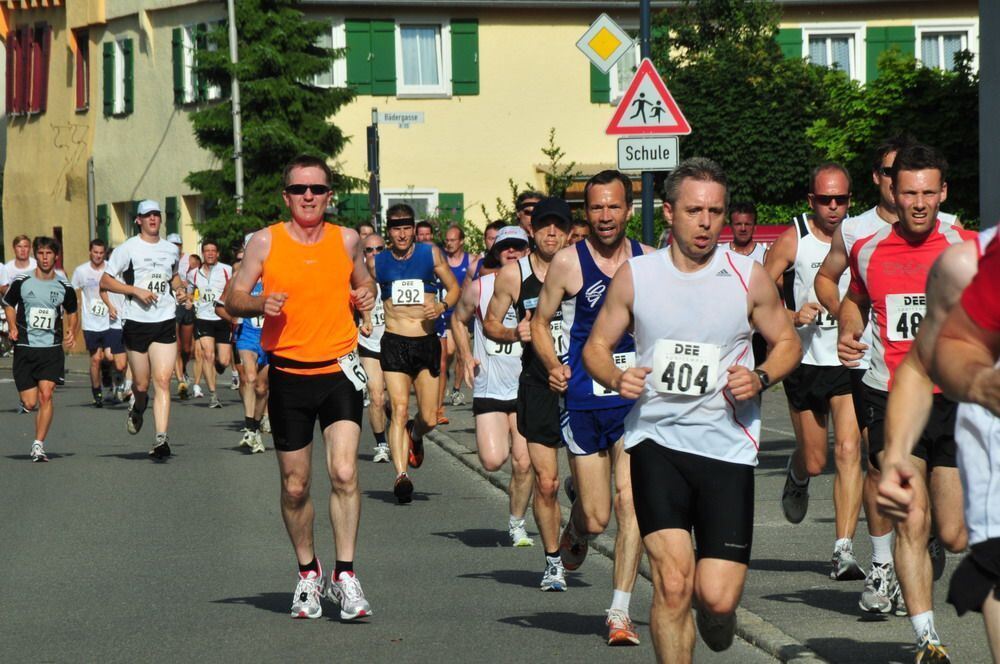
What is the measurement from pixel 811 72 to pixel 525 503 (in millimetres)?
28774

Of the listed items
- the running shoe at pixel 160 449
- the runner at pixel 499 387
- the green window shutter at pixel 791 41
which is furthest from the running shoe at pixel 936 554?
the green window shutter at pixel 791 41

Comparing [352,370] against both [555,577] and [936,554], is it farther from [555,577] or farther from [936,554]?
[936,554]

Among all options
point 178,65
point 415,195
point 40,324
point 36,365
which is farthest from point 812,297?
point 178,65

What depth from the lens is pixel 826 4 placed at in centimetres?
4400

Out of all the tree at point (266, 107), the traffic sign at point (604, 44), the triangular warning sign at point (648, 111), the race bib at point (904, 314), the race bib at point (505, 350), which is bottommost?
the race bib at point (505, 350)

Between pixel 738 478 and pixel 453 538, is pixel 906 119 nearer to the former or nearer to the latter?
pixel 453 538

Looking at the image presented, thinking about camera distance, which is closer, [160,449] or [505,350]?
[505,350]

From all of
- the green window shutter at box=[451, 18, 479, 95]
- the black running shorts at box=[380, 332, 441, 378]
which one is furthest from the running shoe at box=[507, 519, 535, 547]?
the green window shutter at box=[451, 18, 479, 95]

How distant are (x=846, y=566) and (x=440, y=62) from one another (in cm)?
3448

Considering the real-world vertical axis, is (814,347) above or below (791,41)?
below

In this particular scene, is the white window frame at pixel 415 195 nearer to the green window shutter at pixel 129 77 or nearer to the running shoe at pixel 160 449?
the green window shutter at pixel 129 77

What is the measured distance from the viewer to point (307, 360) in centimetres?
926

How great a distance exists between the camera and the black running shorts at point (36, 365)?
18625mm

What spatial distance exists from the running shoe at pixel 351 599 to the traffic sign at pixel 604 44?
8.34 meters
